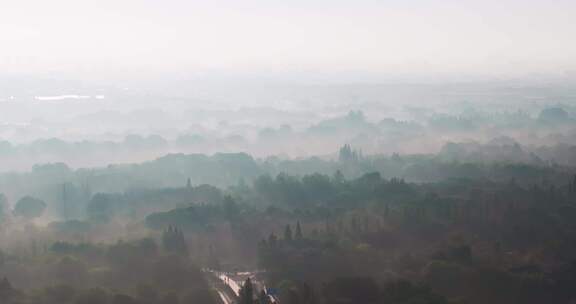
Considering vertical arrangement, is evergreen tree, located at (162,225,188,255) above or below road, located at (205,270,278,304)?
above

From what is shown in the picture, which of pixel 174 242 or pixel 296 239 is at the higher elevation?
pixel 296 239

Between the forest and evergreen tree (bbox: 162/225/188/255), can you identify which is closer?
the forest

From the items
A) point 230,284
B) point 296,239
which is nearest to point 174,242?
point 230,284

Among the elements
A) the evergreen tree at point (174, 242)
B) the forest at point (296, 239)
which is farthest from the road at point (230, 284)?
the evergreen tree at point (174, 242)

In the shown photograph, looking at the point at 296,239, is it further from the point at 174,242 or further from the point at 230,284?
the point at 174,242

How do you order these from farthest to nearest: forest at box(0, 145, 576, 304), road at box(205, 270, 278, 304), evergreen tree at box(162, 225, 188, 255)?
evergreen tree at box(162, 225, 188, 255) < road at box(205, 270, 278, 304) < forest at box(0, 145, 576, 304)

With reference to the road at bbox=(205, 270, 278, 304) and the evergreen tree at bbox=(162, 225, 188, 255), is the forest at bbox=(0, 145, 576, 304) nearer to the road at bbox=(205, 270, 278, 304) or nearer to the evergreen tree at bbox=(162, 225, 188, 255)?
the evergreen tree at bbox=(162, 225, 188, 255)

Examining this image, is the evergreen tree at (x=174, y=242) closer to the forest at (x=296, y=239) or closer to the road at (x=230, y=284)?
the forest at (x=296, y=239)

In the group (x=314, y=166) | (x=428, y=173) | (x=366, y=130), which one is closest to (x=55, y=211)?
(x=314, y=166)

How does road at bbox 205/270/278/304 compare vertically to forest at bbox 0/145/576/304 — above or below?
below

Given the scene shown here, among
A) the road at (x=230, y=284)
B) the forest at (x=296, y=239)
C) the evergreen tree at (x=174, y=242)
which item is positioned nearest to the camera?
the forest at (x=296, y=239)

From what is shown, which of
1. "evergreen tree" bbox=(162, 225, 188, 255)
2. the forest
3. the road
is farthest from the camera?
"evergreen tree" bbox=(162, 225, 188, 255)

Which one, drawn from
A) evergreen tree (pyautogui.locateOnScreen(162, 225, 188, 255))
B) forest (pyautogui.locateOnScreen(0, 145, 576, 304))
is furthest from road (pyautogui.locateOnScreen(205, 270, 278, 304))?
evergreen tree (pyautogui.locateOnScreen(162, 225, 188, 255))

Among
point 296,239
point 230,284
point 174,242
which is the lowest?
point 230,284
